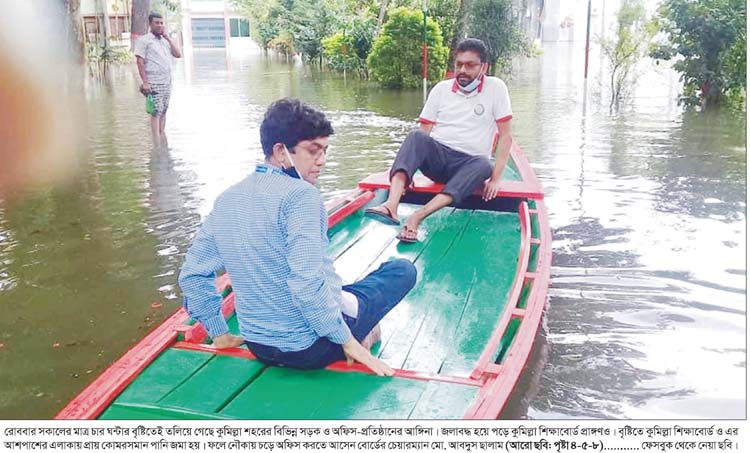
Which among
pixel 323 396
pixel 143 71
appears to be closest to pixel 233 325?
pixel 323 396

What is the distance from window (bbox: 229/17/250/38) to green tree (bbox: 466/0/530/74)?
1194 cm

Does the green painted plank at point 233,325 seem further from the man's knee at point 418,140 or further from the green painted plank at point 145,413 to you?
the man's knee at point 418,140

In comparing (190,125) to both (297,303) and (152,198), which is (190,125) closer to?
(152,198)

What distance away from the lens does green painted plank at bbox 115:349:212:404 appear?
2.11 m

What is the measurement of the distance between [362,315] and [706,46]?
25.9ft

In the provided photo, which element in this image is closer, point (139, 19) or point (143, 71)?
point (143, 71)

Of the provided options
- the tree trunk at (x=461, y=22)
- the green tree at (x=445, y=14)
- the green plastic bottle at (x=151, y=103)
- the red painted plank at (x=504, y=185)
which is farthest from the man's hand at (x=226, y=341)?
the green tree at (x=445, y=14)

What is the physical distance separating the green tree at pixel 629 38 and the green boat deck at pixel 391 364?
6587 mm

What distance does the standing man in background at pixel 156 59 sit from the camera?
Answer: 6.98 metres

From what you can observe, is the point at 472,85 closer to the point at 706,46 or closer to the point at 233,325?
the point at 233,325

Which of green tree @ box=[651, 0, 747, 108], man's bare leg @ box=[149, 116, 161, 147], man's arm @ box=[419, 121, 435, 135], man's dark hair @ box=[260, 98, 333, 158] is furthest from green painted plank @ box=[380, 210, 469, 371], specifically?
green tree @ box=[651, 0, 747, 108]

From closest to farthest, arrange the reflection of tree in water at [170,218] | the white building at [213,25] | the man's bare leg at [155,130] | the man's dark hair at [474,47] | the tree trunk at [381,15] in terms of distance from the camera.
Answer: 1. the man's dark hair at [474,47]
2. the reflection of tree in water at [170,218]
3. the man's bare leg at [155,130]
4. the tree trunk at [381,15]
5. the white building at [213,25]

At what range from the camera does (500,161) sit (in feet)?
13.2

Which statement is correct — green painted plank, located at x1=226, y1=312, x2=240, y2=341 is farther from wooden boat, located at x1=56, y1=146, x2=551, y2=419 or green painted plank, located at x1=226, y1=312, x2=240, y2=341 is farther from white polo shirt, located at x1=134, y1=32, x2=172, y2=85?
white polo shirt, located at x1=134, y1=32, x2=172, y2=85
